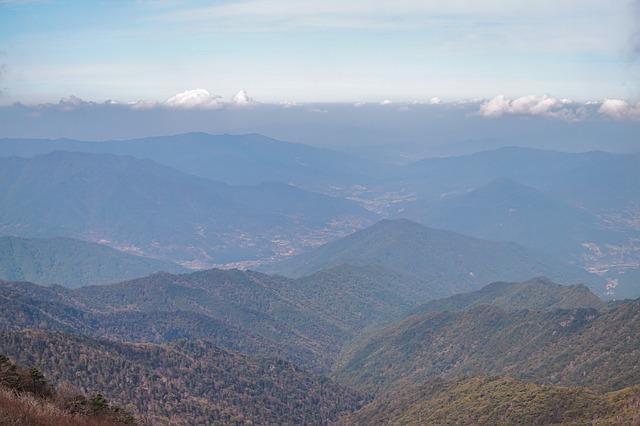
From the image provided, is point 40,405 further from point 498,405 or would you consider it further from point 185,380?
point 185,380

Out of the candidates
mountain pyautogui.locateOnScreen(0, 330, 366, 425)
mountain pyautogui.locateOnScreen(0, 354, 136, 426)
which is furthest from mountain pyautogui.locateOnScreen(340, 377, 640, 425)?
mountain pyautogui.locateOnScreen(0, 354, 136, 426)

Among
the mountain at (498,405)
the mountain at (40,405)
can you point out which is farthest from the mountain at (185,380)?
the mountain at (40,405)

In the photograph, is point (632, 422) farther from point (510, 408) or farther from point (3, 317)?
point (3, 317)

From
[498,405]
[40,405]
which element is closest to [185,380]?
[498,405]

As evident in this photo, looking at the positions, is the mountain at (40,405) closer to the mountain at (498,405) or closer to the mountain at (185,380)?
the mountain at (185,380)

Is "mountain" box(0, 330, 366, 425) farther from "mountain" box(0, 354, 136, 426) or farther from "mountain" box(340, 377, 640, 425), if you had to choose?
"mountain" box(0, 354, 136, 426)

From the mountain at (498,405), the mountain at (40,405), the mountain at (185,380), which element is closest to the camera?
the mountain at (40,405)
